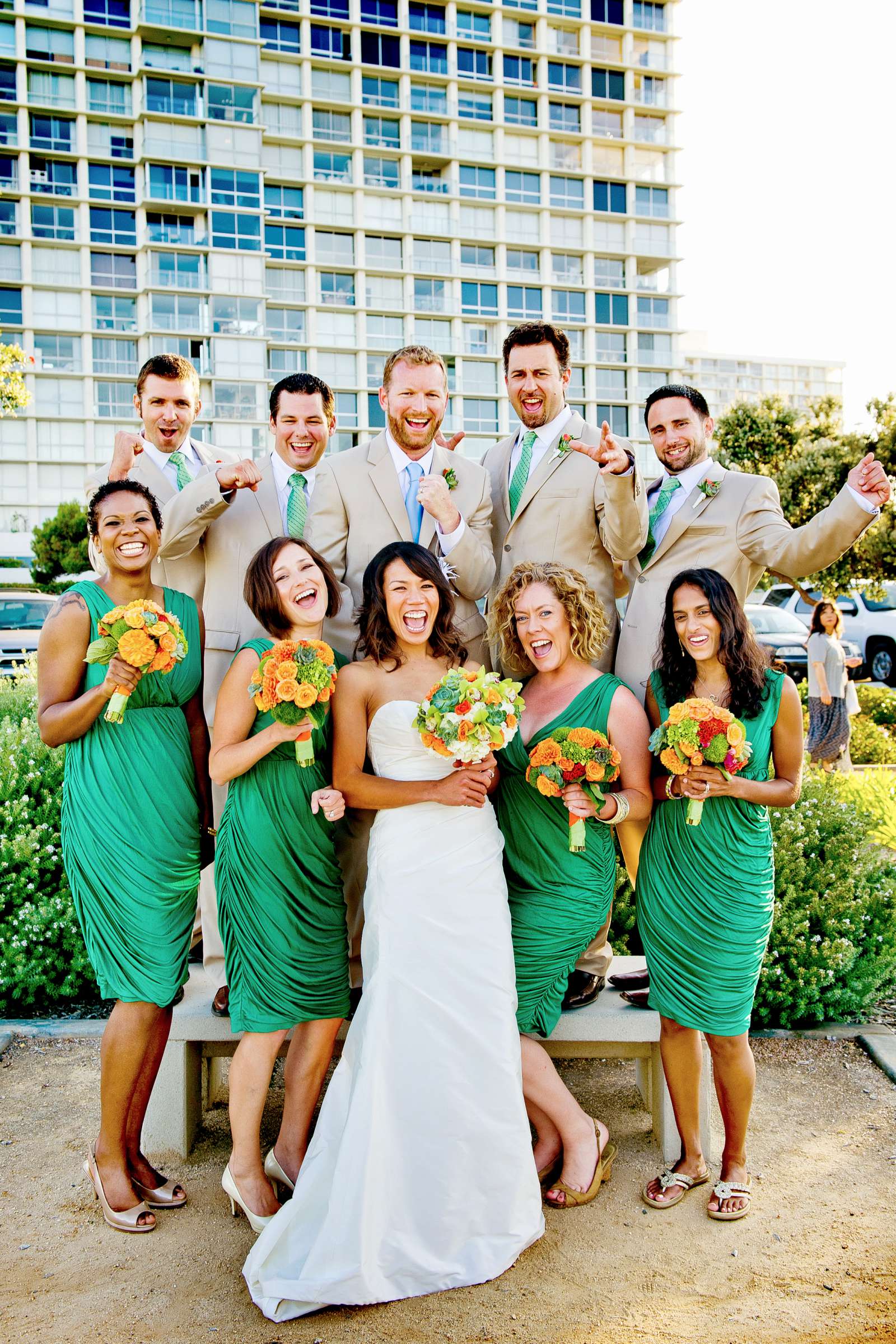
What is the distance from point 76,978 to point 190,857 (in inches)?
93.2

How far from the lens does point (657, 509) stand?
14.9 ft

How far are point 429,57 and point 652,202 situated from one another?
16.6m

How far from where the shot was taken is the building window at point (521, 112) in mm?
61000

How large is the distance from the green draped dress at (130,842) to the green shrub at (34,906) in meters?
1.93

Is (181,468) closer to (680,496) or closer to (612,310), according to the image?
(680,496)

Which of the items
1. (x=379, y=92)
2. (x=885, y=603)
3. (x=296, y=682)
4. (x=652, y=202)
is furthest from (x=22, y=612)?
(x=652, y=202)

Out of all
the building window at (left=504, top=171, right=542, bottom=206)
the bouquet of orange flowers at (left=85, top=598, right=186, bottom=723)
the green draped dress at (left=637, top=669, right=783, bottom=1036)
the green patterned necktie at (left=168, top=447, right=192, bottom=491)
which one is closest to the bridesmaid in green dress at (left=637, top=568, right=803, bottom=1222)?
the green draped dress at (left=637, top=669, right=783, bottom=1036)

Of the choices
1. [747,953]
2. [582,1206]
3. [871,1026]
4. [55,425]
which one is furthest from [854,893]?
[55,425]

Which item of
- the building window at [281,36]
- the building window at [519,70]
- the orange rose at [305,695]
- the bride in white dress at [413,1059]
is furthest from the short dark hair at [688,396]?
the building window at [519,70]

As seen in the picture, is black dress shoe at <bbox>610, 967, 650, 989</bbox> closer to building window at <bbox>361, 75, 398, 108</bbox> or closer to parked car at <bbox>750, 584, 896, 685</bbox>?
parked car at <bbox>750, 584, 896, 685</bbox>

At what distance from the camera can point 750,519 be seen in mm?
4332

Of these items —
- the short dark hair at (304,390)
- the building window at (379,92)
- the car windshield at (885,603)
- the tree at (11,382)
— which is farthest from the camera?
the building window at (379,92)

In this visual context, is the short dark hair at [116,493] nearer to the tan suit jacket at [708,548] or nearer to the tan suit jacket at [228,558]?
the tan suit jacket at [228,558]

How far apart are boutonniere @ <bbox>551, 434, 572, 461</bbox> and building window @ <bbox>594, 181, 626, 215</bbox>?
65.7m
